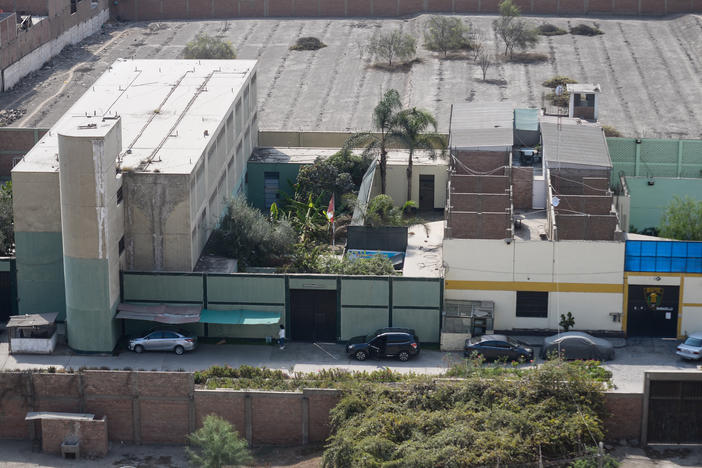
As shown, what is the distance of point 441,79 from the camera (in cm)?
9906

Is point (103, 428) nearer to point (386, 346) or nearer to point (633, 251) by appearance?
point (386, 346)

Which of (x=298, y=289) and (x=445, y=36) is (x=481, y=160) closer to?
(x=298, y=289)

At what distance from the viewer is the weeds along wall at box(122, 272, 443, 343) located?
55.5m

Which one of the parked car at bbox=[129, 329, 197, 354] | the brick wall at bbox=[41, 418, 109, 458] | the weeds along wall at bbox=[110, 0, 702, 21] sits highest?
the weeds along wall at bbox=[110, 0, 702, 21]

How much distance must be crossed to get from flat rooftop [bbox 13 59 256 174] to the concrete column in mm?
1797

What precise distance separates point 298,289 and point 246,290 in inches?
95.9

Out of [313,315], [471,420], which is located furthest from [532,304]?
[471,420]

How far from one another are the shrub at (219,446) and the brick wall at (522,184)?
26820mm

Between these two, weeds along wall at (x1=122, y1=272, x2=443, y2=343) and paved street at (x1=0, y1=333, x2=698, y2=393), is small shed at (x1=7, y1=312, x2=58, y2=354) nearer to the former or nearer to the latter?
paved street at (x1=0, y1=333, x2=698, y2=393)

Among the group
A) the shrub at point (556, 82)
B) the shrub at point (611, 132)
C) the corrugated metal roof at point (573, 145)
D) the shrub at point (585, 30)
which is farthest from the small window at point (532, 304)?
the shrub at point (585, 30)

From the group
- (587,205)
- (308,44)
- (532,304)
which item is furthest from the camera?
(308,44)

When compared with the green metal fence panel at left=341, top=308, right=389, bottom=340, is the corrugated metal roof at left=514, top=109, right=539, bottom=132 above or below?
above

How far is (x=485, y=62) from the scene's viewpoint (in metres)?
102

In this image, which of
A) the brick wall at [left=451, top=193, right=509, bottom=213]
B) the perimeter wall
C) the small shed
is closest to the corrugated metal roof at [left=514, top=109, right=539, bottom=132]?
the brick wall at [left=451, top=193, right=509, bottom=213]
